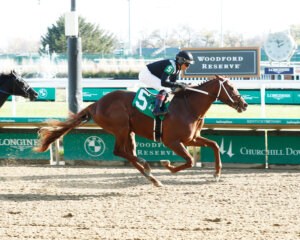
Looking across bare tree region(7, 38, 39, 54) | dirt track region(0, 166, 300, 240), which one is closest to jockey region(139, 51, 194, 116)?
dirt track region(0, 166, 300, 240)

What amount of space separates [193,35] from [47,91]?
57.1 meters

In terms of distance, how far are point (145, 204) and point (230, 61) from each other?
6.10 meters

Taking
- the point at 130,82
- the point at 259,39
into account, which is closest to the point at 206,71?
the point at 130,82

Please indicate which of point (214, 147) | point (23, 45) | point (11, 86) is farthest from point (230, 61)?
point (23, 45)

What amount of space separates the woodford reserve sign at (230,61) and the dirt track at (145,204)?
344cm

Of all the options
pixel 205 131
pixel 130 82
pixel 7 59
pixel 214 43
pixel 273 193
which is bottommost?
pixel 273 193

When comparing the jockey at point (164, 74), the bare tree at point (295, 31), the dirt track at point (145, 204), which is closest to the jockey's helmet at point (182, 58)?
the jockey at point (164, 74)

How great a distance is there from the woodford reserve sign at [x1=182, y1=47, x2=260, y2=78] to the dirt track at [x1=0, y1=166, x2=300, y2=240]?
344cm

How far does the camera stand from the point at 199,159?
9.26 meters

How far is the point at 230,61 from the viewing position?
37.7ft

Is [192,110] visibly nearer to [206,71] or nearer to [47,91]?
[206,71]

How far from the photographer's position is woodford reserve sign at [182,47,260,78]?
11461mm

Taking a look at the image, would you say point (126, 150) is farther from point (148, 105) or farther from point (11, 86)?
point (11, 86)

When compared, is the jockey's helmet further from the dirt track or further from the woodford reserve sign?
the woodford reserve sign
